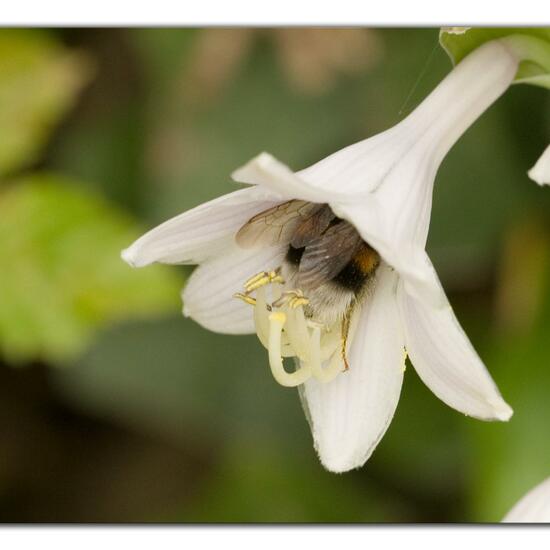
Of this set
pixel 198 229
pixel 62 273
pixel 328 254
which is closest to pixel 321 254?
pixel 328 254

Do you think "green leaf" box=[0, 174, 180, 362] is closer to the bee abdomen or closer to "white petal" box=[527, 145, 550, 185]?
the bee abdomen

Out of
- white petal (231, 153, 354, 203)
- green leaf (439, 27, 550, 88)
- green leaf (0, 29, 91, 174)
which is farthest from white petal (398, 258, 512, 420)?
green leaf (0, 29, 91, 174)

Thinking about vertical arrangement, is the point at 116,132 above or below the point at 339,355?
below

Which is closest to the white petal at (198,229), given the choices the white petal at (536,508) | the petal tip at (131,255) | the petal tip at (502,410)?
the petal tip at (131,255)

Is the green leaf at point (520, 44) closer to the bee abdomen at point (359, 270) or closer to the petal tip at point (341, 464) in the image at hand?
the bee abdomen at point (359, 270)

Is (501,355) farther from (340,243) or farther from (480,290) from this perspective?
(340,243)
